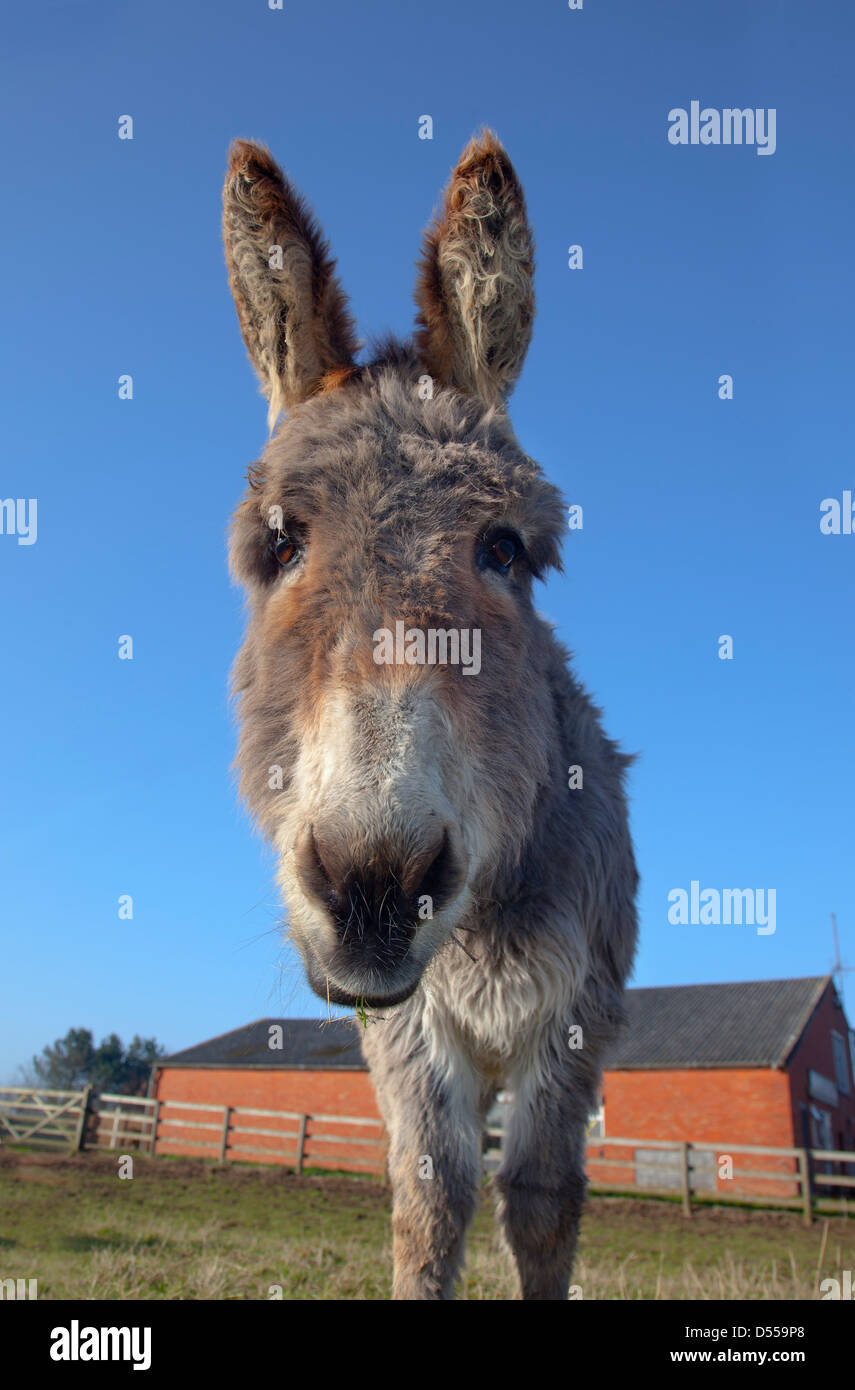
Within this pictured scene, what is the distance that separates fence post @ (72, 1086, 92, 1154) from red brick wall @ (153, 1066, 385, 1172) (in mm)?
10857

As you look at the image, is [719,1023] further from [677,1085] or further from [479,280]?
[479,280]

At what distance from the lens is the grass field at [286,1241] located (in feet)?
18.6

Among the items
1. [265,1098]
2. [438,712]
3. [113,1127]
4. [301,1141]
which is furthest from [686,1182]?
[265,1098]

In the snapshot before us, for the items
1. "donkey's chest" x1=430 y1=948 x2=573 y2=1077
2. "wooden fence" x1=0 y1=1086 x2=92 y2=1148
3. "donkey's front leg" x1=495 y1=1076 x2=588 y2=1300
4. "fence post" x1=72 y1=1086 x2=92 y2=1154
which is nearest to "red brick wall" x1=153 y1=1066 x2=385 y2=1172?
"wooden fence" x1=0 y1=1086 x2=92 y2=1148

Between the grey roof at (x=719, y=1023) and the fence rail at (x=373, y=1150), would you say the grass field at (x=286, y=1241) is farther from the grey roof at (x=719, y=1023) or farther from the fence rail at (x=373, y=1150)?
the grey roof at (x=719, y=1023)

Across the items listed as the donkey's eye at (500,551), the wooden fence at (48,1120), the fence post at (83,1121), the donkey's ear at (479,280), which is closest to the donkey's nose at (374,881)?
the donkey's eye at (500,551)

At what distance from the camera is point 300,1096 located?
136 ft

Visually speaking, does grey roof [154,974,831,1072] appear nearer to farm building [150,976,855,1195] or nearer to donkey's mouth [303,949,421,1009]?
farm building [150,976,855,1195]

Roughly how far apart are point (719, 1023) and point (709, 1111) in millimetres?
4697

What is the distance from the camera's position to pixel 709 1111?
110 ft

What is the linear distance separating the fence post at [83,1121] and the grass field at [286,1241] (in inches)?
213

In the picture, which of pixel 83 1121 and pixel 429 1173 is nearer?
pixel 429 1173
